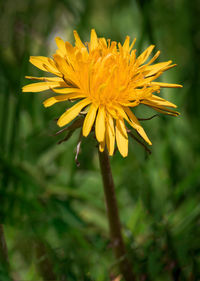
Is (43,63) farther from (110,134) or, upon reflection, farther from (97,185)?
(97,185)

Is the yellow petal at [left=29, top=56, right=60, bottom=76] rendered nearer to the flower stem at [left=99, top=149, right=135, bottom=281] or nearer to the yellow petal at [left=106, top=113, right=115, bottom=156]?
the yellow petal at [left=106, top=113, right=115, bottom=156]

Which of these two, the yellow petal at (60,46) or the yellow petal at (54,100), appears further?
the yellow petal at (60,46)

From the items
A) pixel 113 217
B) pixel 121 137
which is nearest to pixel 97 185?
pixel 113 217

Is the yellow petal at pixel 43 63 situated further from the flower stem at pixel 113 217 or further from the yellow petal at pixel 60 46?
the flower stem at pixel 113 217

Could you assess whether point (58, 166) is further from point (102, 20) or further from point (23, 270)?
point (102, 20)

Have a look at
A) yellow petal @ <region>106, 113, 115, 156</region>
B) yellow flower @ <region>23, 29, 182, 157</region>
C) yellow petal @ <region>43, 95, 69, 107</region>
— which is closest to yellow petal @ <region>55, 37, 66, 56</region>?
yellow flower @ <region>23, 29, 182, 157</region>

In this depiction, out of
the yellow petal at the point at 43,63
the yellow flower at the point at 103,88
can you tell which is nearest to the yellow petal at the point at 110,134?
the yellow flower at the point at 103,88
